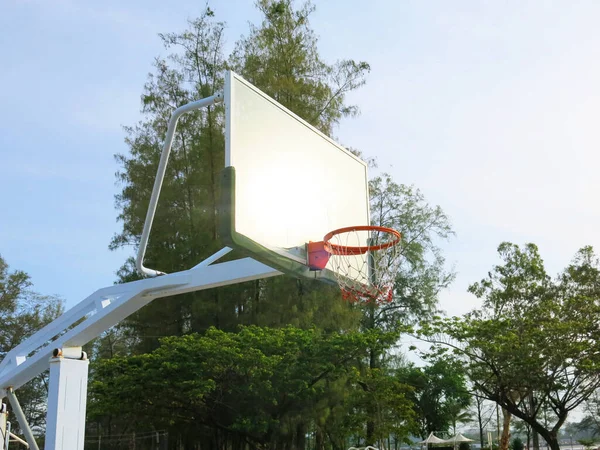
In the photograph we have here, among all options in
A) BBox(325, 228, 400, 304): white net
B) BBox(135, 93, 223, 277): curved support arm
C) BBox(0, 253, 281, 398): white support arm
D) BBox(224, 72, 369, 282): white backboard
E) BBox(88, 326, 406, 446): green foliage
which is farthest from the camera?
BBox(88, 326, 406, 446): green foliage

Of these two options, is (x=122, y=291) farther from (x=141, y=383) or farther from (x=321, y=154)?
(x=141, y=383)

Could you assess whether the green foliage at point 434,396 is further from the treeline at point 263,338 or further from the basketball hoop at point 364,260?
the basketball hoop at point 364,260

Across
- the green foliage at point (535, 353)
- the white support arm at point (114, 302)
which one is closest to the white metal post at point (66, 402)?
the white support arm at point (114, 302)

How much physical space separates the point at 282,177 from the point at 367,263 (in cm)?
107

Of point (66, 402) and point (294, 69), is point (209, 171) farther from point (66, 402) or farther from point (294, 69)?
point (66, 402)

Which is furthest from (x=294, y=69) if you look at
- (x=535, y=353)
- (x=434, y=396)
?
(x=434, y=396)

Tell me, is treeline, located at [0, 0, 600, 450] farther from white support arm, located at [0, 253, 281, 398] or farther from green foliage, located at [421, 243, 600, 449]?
white support arm, located at [0, 253, 281, 398]

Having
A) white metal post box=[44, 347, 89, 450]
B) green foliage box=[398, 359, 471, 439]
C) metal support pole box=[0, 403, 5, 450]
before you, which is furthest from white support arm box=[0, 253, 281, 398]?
green foliage box=[398, 359, 471, 439]

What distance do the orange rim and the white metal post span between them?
233cm

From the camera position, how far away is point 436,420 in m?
25.9

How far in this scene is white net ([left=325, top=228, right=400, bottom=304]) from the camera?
4.46 meters

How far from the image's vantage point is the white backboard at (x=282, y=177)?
3607 mm

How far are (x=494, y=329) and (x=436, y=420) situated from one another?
12836mm

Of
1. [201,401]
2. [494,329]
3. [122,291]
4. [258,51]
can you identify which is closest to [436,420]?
[494,329]
